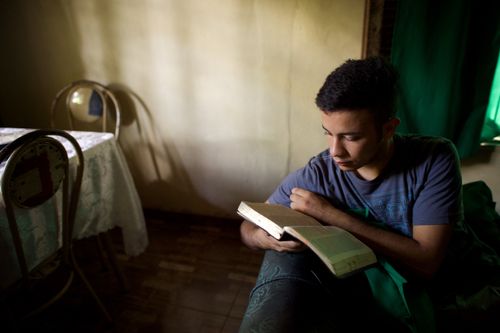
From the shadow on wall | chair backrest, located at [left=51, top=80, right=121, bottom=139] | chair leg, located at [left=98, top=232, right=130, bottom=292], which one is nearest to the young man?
chair leg, located at [left=98, top=232, right=130, bottom=292]

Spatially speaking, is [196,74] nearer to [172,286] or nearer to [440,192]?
[172,286]

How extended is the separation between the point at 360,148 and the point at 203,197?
1.42 meters

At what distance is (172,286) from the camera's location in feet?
5.43

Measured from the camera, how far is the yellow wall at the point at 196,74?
5.31ft

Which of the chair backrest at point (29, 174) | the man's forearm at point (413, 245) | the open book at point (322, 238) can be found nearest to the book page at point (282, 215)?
the open book at point (322, 238)

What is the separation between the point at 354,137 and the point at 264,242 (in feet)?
1.31

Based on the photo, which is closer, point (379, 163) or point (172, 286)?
point (379, 163)

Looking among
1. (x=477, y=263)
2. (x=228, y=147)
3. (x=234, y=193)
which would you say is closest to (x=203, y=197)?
(x=234, y=193)

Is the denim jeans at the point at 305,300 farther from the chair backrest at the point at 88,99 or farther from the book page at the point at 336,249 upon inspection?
the chair backrest at the point at 88,99

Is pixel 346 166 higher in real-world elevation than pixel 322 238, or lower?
higher

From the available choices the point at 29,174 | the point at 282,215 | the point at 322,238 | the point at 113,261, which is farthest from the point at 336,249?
the point at 113,261

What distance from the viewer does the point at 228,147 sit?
194 cm

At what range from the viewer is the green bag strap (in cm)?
79

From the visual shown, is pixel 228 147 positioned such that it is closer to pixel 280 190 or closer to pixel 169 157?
pixel 169 157
